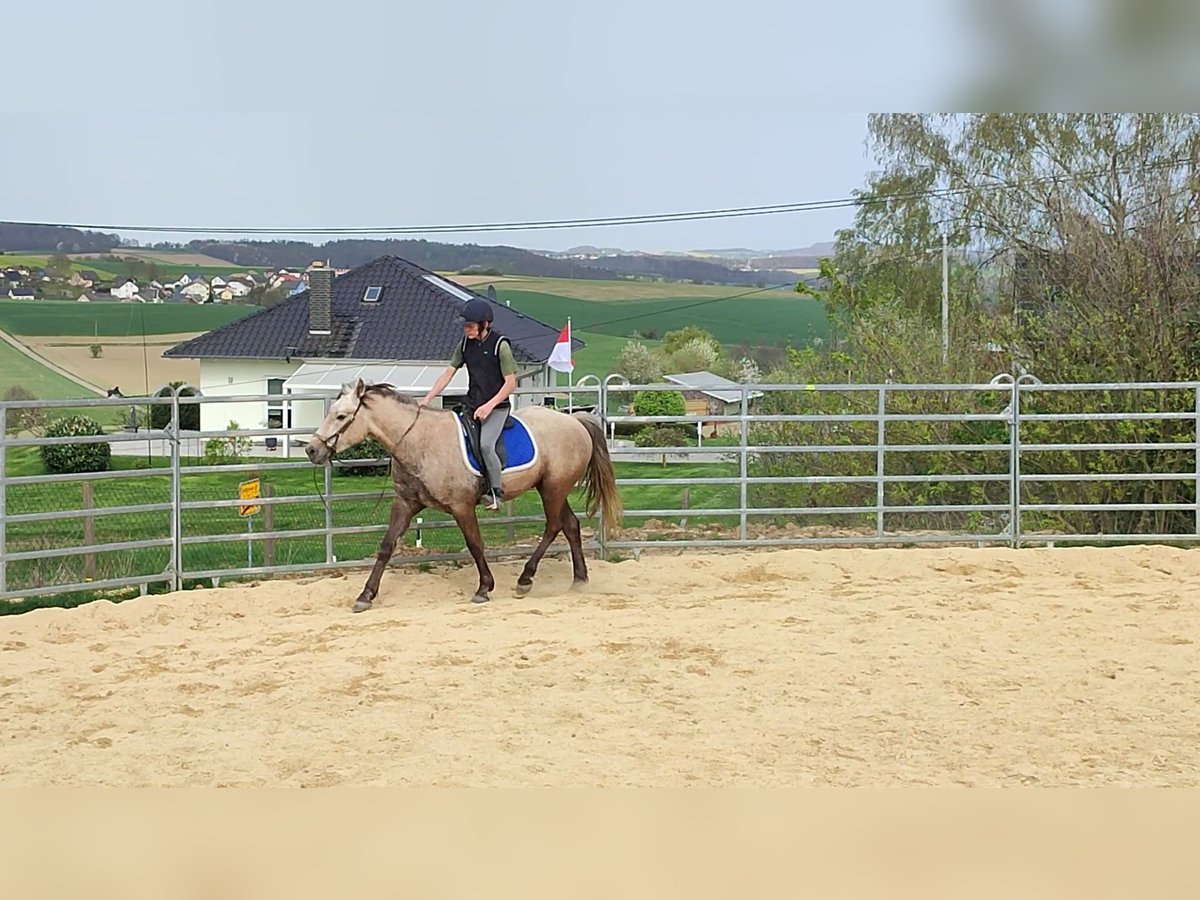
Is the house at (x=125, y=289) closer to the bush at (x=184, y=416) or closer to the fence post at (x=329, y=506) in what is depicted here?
the bush at (x=184, y=416)

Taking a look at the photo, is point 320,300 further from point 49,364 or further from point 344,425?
point 344,425

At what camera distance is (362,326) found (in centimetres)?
2595

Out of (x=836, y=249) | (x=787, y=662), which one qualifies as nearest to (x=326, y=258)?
(x=836, y=249)

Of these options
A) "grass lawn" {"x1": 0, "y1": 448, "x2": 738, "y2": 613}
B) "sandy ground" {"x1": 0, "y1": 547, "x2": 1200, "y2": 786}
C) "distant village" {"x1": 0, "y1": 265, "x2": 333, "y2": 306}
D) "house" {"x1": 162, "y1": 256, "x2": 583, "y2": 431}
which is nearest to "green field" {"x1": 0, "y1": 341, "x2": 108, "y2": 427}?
"distant village" {"x1": 0, "y1": 265, "x2": 333, "y2": 306}

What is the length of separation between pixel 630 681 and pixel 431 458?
214cm

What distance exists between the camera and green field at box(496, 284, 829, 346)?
75.8ft

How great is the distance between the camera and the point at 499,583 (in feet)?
23.9

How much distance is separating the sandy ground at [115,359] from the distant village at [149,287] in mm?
690

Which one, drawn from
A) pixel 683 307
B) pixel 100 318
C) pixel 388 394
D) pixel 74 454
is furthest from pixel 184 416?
pixel 388 394

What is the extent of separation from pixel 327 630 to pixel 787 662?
7.26 ft

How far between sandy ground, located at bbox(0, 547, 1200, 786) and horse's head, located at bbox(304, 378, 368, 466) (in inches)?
33.1

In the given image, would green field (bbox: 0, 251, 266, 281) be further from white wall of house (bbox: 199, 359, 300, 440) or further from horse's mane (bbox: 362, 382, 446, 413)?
horse's mane (bbox: 362, 382, 446, 413)

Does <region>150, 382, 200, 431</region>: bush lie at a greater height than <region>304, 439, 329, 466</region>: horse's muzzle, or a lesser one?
lesser

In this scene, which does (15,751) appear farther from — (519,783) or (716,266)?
(716,266)
